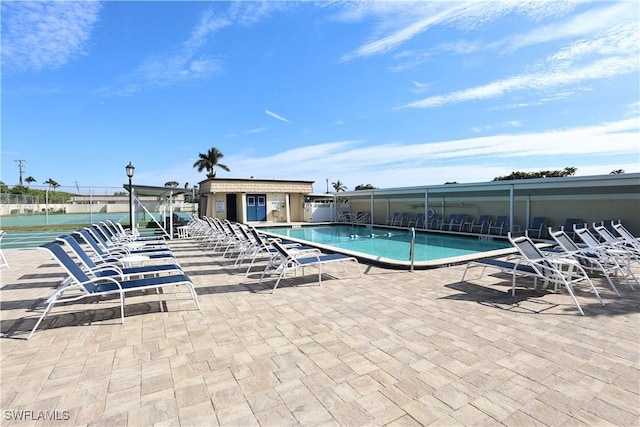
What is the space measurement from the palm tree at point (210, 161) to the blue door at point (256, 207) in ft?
67.0

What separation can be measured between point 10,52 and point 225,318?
9.67 metres

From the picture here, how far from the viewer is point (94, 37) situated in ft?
30.3

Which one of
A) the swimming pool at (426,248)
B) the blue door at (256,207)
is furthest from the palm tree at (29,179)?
the swimming pool at (426,248)

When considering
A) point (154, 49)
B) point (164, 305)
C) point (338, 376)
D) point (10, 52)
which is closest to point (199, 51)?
point (154, 49)

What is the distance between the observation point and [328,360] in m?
2.83

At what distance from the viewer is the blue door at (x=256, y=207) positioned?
21.7 metres

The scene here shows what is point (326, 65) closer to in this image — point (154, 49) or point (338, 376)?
point (154, 49)

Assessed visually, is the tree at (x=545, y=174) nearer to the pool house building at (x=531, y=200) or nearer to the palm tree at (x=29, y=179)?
the pool house building at (x=531, y=200)

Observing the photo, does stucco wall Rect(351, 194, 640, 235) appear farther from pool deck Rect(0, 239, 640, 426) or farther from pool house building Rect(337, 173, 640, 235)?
pool deck Rect(0, 239, 640, 426)

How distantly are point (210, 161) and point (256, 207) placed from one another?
2118 centimetres

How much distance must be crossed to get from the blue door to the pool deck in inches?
663

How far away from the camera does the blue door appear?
21719mm
